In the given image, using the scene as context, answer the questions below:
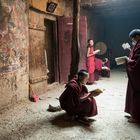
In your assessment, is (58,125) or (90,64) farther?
(90,64)

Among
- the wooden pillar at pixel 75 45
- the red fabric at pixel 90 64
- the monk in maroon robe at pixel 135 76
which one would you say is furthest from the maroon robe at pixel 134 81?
the red fabric at pixel 90 64

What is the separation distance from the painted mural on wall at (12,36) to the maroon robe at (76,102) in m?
1.44

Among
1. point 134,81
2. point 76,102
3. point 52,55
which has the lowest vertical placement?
point 76,102

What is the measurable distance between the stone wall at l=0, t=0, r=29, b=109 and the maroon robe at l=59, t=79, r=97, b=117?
1.32 metres

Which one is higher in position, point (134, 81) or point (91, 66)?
Answer: point (134, 81)

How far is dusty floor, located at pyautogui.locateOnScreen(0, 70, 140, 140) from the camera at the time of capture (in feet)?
12.4

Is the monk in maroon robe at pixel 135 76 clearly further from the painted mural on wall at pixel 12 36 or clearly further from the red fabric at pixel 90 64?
the red fabric at pixel 90 64

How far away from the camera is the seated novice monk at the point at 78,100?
429cm

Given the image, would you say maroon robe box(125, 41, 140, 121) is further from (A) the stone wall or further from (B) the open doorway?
(B) the open doorway

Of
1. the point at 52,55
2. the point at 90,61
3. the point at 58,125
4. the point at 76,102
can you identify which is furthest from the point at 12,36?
the point at 90,61

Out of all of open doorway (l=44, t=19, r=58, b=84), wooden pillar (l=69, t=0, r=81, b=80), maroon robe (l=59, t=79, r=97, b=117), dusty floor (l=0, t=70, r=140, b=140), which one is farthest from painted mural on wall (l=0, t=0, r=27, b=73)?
open doorway (l=44, t=19, r=58, b=84)

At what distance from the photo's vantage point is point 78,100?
14.1 feet

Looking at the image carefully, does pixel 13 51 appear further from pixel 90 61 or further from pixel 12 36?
pixel 90 61

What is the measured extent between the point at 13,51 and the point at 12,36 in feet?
1.01
